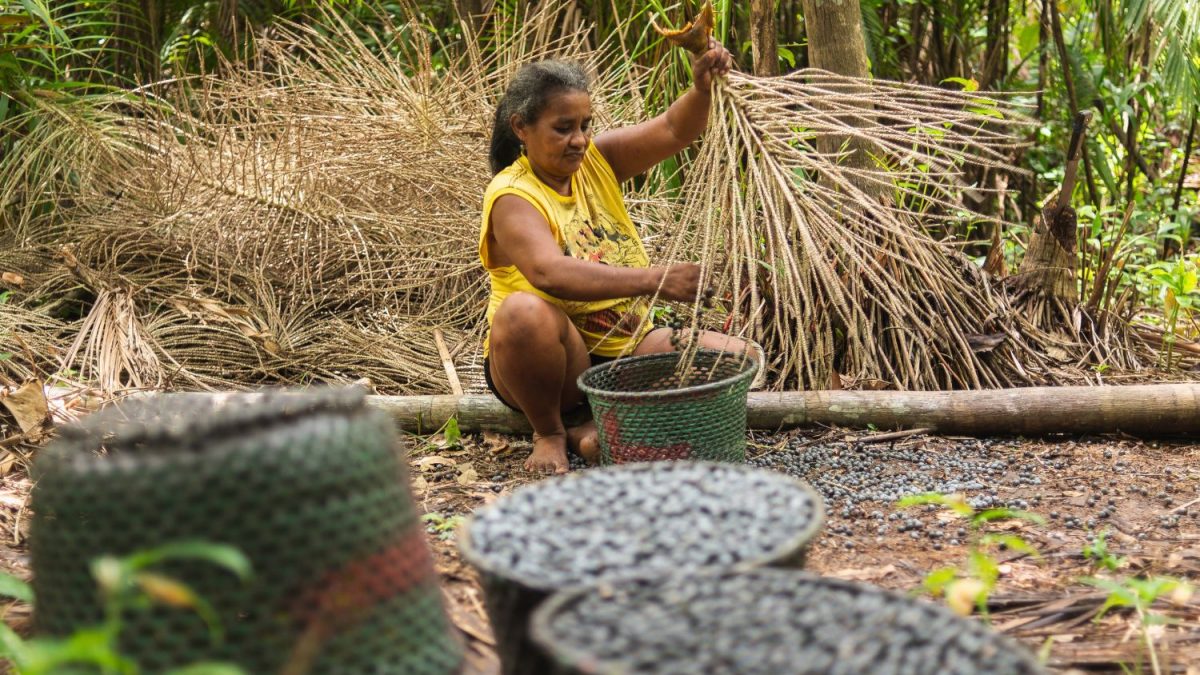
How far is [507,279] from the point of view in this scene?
2.87 meters

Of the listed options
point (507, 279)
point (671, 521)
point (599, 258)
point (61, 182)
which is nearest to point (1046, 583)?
point (671, 521)

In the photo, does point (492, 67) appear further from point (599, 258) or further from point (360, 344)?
point (599, 258)

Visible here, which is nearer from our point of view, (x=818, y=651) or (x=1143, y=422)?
(x=818, y=651)

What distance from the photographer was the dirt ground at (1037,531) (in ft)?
5.84

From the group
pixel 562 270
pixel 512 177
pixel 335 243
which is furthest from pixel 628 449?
pixel 335 243

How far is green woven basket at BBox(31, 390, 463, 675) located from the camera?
1.21 m

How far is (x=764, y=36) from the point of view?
343 cm

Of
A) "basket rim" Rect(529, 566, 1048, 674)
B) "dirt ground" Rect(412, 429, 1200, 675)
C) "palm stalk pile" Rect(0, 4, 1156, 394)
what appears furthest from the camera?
"palm stalk pile" Rect(0, 4, 1156, 394)

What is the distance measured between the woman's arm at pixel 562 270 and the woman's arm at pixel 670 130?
0.44m

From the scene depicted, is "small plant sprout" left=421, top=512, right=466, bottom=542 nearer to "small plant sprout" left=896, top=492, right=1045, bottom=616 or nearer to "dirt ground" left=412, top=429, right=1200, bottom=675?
"dirt ground" left=412, top=429, right=1200, bottom=675

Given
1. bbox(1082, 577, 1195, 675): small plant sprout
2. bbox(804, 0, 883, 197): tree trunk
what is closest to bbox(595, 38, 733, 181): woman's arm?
bbox(804, 0, 883, 197): tree trunk

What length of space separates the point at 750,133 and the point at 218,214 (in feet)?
8.08

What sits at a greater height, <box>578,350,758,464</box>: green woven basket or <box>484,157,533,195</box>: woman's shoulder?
<box>484,157,533,195</box>: woman's shoulder

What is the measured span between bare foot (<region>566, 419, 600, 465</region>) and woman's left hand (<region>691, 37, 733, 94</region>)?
965 millimetres
